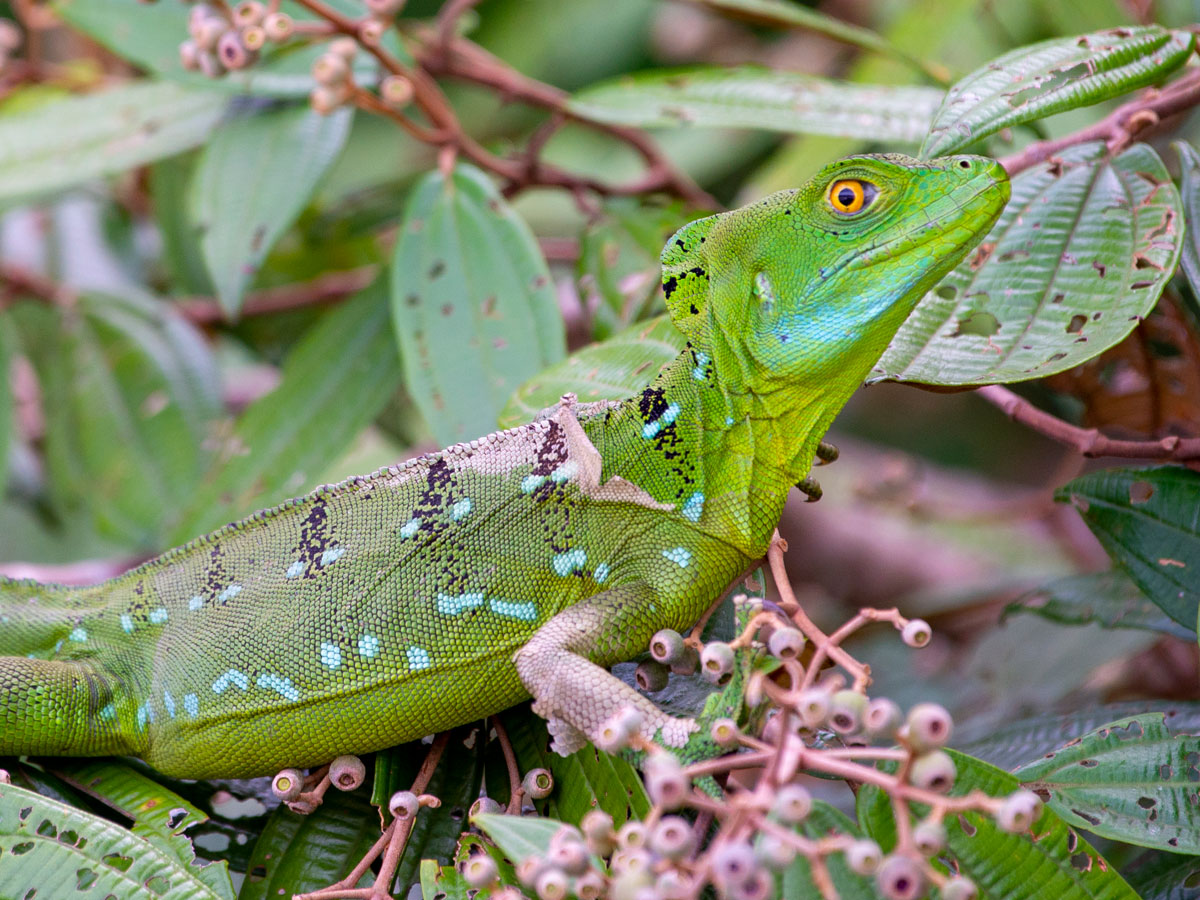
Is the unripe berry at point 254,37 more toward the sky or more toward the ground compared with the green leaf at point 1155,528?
more toward the sky

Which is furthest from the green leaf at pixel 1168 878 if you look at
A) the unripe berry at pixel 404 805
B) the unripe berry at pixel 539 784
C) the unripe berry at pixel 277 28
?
the unripe berry at pixel 277 28

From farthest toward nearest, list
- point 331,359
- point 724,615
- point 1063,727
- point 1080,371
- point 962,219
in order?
point 331,359, point 1080,371, point 1063,727, point 724,615, point 962,219

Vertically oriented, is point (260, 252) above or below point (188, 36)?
below

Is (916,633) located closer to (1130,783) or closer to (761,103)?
(1130,783)

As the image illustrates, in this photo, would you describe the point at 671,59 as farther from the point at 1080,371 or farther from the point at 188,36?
the point at 1080,371

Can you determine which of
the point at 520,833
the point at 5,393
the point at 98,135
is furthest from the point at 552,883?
the point at 5,393

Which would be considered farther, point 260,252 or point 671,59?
point 671,59

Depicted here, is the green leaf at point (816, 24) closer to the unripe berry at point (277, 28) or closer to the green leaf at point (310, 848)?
the unripe berry at point (277, 28)

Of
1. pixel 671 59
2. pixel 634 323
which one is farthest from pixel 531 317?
pixel 671 59
